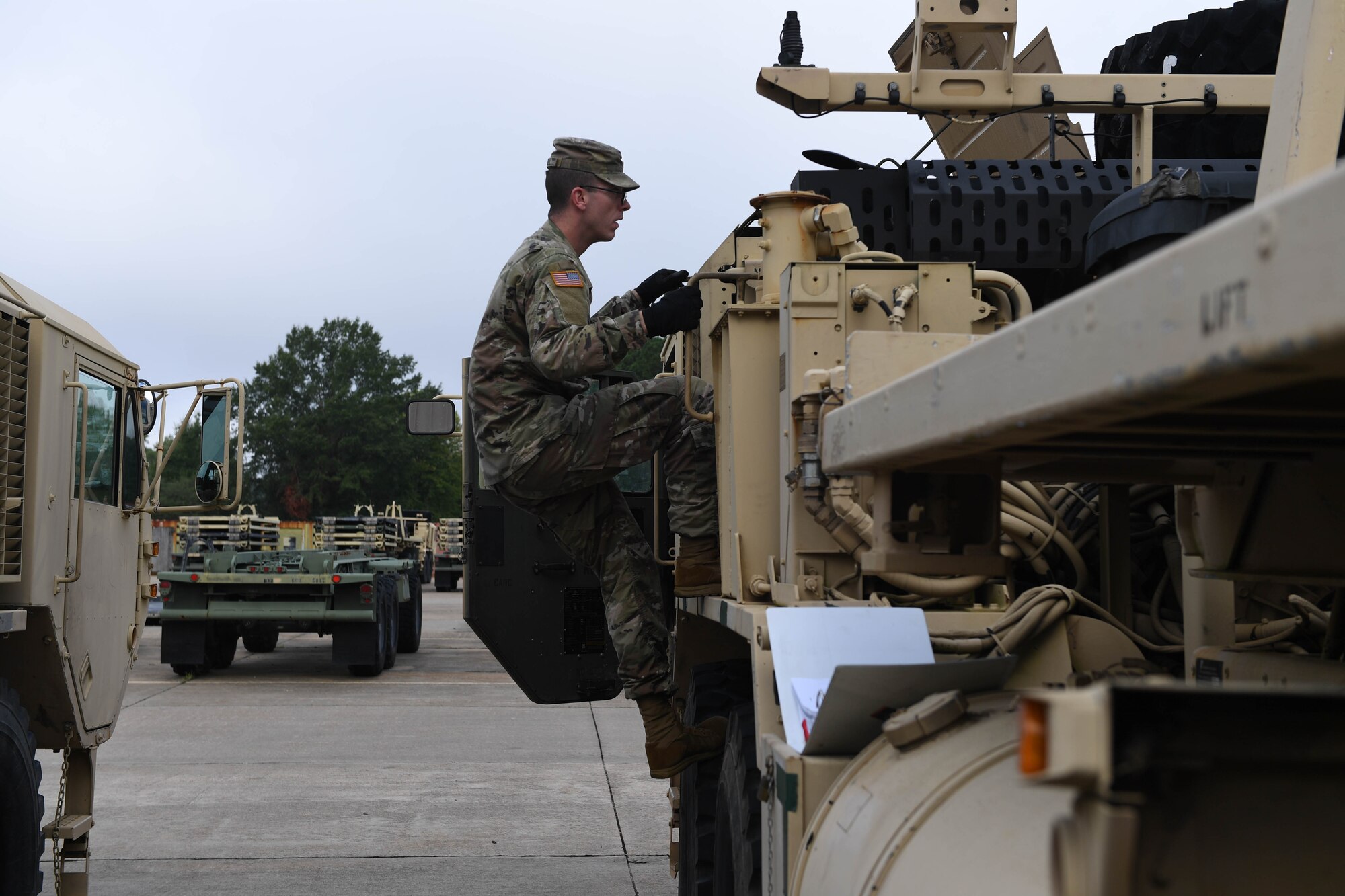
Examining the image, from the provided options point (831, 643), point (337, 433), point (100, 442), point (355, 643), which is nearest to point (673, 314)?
point (831, 643)

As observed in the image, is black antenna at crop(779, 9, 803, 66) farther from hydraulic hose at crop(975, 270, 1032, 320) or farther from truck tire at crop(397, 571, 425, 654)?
truck tire at crop(397, 571, 425, 654)

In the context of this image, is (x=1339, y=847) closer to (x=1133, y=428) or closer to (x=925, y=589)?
(x=1133, y=428)

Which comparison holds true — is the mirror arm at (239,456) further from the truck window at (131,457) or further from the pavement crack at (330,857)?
the pavement crack at (330,857)

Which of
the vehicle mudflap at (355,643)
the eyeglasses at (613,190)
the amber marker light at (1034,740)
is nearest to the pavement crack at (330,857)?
the eyeglasses at (613,190)

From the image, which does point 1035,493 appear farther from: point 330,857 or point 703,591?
point 330,857

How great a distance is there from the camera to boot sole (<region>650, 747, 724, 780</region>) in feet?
12.7

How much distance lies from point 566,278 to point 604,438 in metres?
0.48

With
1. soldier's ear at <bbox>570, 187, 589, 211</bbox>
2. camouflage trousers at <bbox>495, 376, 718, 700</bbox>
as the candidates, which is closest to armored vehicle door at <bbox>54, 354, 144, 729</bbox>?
camouflage trousers at <bbox>495, 376, 718, 700</bbox>

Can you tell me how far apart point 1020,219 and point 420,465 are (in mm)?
71813

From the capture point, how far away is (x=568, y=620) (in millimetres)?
5473

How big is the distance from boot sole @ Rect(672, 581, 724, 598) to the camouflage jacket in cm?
59

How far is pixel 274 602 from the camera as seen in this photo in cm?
1419

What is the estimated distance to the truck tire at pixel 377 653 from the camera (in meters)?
14.3

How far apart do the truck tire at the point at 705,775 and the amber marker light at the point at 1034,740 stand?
2.49 m
